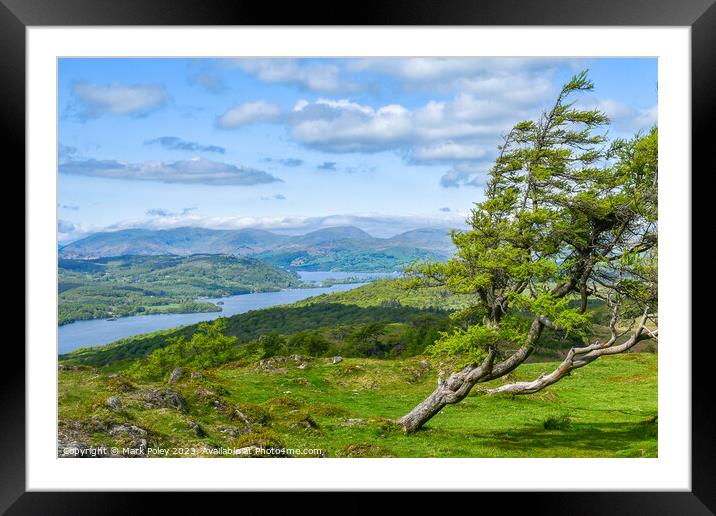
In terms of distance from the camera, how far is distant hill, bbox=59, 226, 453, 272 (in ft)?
27.1

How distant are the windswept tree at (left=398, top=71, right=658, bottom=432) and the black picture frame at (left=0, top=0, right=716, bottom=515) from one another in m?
1.57

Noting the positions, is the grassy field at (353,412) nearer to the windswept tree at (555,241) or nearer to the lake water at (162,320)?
the lake water at (162,320)

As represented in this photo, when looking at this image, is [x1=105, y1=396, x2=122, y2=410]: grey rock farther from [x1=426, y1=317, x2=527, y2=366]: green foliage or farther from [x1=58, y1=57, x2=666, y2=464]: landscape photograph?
[x1=426, y1=317, x2=527, y2=366]: green foliage

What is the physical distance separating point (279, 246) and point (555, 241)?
4.66 m

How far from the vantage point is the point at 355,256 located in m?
8.91

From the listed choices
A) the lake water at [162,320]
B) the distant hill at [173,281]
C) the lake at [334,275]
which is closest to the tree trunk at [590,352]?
the lake at [334,275]

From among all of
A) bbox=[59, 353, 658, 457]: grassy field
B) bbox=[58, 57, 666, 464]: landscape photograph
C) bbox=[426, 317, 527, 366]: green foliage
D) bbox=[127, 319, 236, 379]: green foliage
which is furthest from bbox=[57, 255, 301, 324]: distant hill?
bbox=[426, 317, 527, 366]: green foliage

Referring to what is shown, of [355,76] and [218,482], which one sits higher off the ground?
[355,76]

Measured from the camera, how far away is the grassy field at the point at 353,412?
6.07 m

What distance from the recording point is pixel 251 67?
8.18 metres
